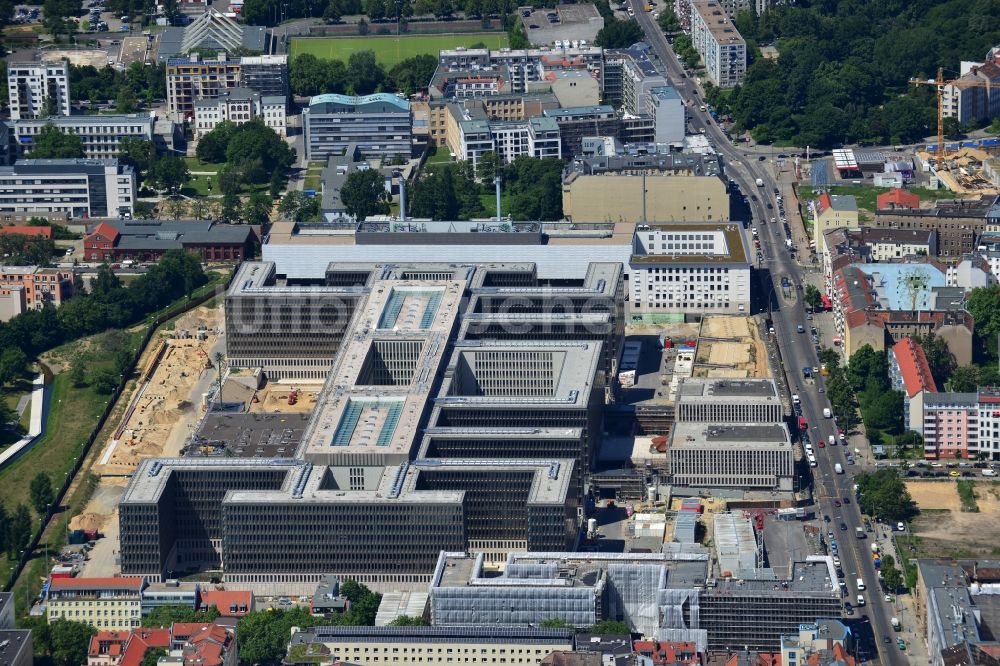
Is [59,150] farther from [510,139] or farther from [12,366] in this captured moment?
[12,366]

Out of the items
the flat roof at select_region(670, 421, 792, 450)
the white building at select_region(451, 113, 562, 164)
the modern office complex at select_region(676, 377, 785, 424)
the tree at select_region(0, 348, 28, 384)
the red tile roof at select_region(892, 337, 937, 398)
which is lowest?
the tree at select_region(0, 348, 28, 384)

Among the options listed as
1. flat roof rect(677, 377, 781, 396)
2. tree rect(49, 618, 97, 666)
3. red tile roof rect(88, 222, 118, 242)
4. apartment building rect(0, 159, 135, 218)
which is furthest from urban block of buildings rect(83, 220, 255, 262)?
tree rect(49, 618, 97, 666)

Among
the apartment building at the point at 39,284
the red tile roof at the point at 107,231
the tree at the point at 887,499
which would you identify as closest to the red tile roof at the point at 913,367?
the tree at the point at 887,499

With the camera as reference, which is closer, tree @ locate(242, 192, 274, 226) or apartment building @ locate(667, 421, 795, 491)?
apartment building @ locate(667, 421, 795, 491)

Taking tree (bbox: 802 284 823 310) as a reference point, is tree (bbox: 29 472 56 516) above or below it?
below

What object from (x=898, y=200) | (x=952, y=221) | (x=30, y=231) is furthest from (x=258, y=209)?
(x=952, y=221)

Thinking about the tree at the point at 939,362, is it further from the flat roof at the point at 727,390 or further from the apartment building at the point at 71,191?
the apartment building at the point at 71,191

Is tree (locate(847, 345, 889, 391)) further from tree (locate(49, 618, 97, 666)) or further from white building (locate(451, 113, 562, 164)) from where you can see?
tree (locate(49, 618, 97, 666))
